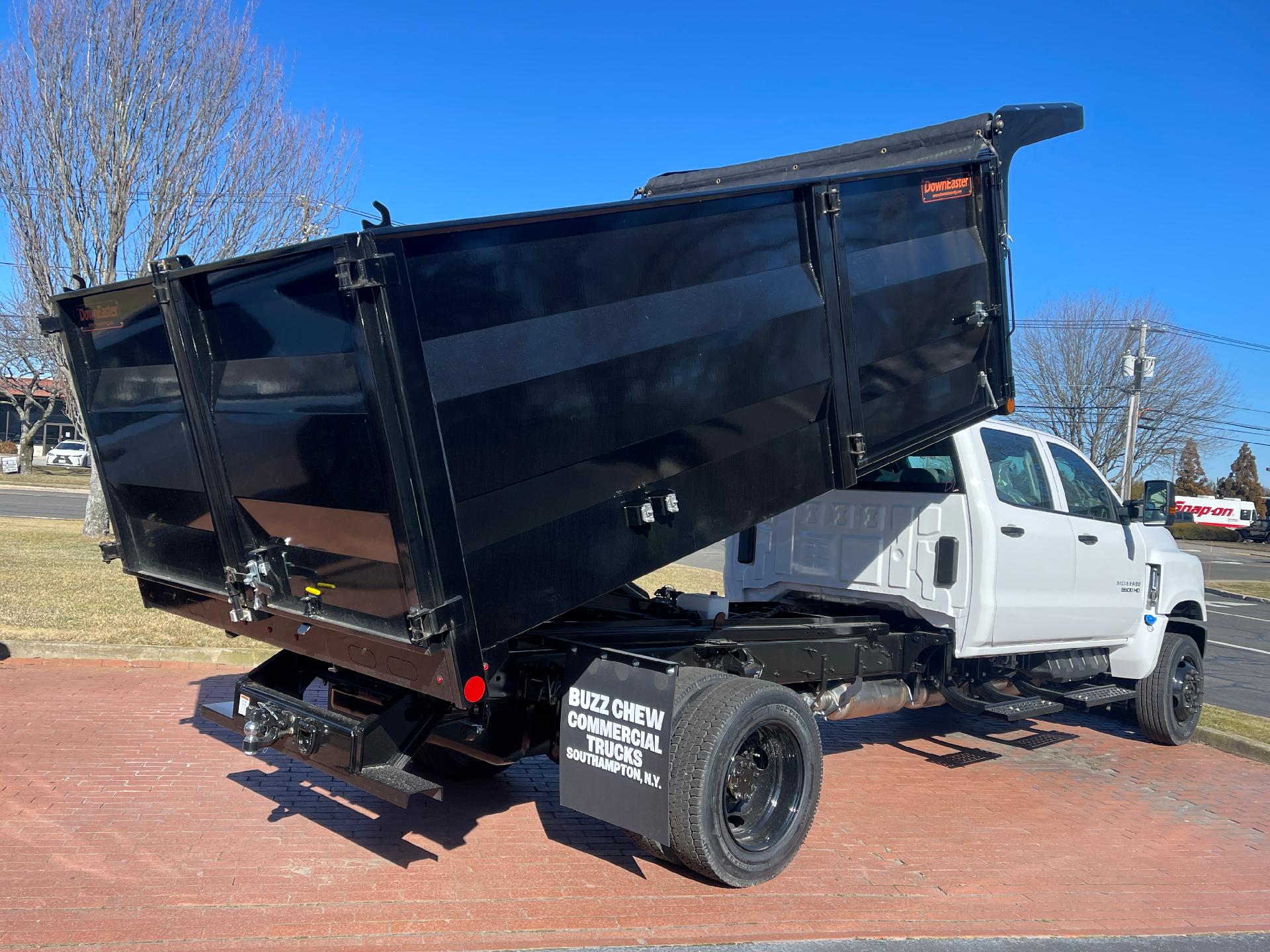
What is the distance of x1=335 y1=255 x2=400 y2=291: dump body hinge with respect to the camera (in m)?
3.52

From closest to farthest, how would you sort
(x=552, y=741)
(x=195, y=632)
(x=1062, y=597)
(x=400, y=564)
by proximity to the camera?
(x=400, y=564) < (x=552, y=741) < (x=1062, y=597) < (x=195, y=632)

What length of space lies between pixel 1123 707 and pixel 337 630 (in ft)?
24.1

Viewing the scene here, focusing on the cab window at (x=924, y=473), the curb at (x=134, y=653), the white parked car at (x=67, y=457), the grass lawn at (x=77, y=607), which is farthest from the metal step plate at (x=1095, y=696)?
the white parked car at (x=67, y=457)

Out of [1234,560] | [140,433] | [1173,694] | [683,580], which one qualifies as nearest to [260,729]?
[140,433]

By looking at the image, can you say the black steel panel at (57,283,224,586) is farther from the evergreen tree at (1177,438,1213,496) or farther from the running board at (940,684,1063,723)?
the evergreen tree at (1177,438,1213,496)

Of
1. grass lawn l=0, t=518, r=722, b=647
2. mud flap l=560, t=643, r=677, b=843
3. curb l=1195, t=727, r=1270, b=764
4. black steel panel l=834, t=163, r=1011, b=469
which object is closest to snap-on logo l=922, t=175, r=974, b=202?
black steel panel l=834, t=163, r=1011, b=469

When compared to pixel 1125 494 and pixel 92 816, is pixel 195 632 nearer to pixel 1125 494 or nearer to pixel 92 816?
pixel 92 816

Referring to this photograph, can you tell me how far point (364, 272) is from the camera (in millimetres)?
3520

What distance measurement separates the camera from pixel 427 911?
14.4ft

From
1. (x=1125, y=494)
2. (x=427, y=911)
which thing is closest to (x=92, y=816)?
(x=427, y=911)

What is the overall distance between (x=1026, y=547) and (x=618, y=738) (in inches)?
137

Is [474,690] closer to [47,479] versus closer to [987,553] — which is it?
[987,553]

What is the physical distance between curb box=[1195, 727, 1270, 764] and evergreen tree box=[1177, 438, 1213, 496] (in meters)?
59.5

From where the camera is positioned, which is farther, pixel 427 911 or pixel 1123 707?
pixel 1123 707
